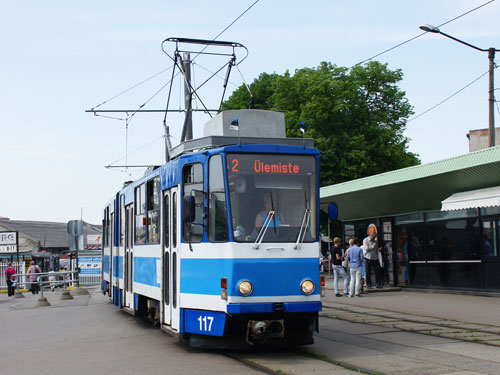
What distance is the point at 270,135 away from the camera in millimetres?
11570

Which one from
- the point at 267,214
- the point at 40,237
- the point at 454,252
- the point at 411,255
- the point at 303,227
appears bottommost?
the point at 411,255

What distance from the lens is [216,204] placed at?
398 inches

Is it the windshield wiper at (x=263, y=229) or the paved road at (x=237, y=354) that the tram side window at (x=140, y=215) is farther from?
the windshield wiper at (x=263, y=229)

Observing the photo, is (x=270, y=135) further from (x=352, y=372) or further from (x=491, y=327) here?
(x=491, y=327)

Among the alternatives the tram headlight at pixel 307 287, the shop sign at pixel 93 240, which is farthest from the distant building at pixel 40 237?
the tram headlight at pixel 307 287

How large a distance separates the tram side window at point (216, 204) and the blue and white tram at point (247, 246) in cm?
1

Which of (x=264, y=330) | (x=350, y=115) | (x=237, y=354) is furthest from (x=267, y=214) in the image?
(x=350, y=115)

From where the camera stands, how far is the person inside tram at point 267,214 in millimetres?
10000

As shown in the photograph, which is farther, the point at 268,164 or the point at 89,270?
the point at 89,270

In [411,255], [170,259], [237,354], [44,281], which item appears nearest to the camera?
[237,354]

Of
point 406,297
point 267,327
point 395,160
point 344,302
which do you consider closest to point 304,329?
point 267,327

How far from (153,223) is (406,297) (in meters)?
10.0

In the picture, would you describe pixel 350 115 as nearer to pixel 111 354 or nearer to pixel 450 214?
pixel 450 214

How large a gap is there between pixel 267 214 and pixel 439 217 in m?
12.9
